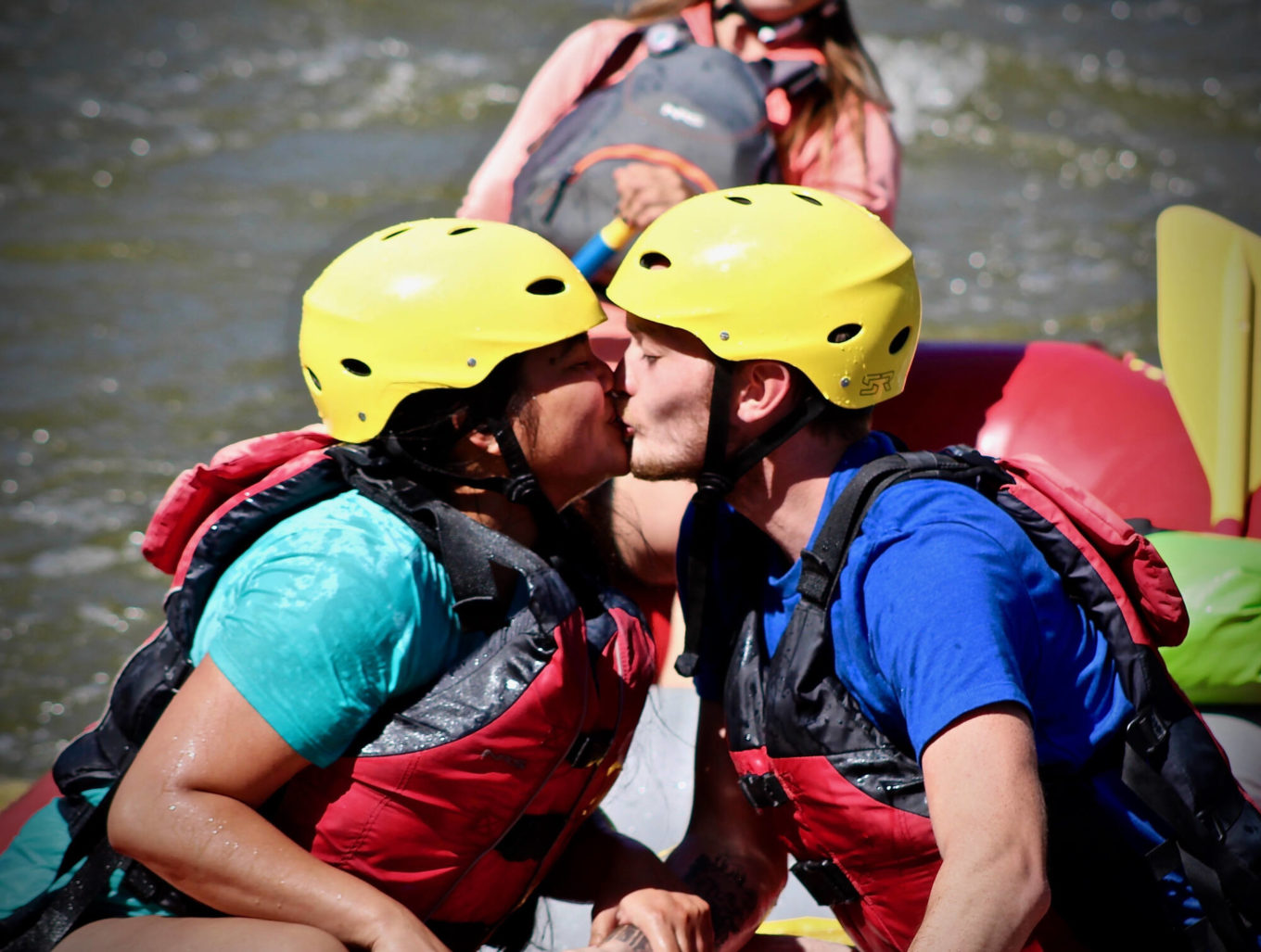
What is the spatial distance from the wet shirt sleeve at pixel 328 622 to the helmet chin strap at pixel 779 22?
242 centimetres

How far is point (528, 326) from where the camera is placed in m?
2.27

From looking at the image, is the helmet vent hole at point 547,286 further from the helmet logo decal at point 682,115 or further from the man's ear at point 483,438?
the helmet logo decal at point 682,115

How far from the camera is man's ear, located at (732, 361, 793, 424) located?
2.23 metres

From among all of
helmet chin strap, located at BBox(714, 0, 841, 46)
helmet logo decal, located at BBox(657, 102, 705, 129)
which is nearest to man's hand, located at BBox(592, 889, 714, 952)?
helmet logo decal, located at BBox(657, 102, 705, 129)

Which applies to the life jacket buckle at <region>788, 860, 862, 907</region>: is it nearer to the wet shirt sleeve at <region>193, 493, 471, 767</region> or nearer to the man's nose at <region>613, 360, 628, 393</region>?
the wet shirt sleeve at <region>193, 493, 471, 767</region>

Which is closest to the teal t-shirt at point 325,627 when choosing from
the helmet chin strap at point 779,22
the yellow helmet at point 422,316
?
the yellow helmet at point 422,316

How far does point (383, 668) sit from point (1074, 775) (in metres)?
1.09

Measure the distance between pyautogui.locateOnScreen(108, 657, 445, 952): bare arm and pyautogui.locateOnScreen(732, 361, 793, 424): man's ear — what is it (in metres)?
0.93

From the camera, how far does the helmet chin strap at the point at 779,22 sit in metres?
3.98

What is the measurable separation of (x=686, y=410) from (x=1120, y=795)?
936 millimetres

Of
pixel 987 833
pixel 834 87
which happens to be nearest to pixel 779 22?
pixel 834 87

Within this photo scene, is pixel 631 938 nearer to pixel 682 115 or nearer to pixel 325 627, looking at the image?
pixel 325 627

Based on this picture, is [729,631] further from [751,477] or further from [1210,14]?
[1210,14]

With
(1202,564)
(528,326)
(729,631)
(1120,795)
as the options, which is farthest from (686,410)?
(1202,564)
